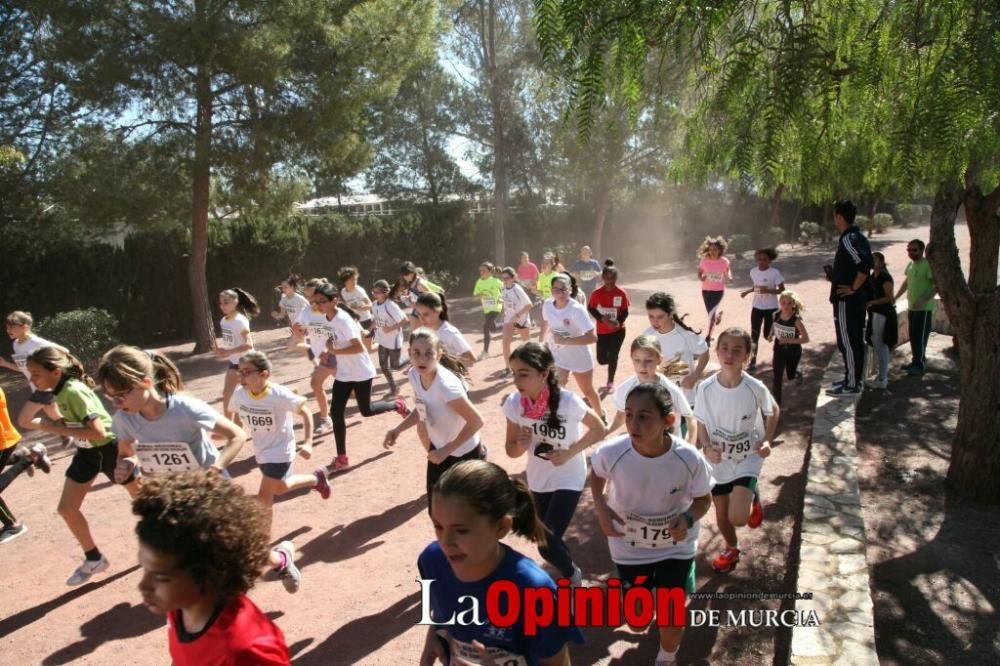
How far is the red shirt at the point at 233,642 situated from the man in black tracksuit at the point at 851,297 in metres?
7.05

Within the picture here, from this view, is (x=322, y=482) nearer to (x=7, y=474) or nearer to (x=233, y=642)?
(x=7, y=474)

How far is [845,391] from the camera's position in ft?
26.0

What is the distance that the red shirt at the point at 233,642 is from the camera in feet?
6.85

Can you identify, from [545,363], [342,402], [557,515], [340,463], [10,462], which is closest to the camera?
[545,363]

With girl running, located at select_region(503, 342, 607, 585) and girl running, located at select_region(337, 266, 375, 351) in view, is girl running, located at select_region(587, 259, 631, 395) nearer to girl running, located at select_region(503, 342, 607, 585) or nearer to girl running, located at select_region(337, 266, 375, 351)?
girl running, located at select_region(337, 266, 375, 351)

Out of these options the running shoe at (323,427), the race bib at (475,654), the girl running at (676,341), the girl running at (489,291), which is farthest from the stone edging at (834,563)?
the girl running at (489,291)

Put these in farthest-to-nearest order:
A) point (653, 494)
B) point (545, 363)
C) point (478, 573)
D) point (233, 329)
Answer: point (233, 329), point (545, 363), point (653, 494), point (478, 573)

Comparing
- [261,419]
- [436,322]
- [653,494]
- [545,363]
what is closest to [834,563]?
[653,494]

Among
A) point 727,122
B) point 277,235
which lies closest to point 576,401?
point 727,122

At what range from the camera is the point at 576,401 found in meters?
4.29

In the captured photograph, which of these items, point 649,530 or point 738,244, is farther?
point 738,244

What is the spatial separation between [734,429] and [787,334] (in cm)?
383

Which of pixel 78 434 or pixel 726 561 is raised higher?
pixel 78 434

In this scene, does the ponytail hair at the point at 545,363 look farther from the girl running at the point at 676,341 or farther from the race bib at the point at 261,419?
the race bib at the point at 261,419
